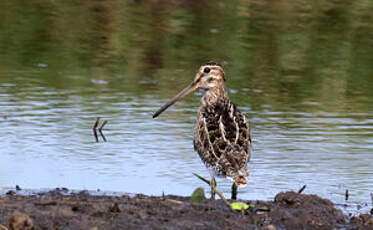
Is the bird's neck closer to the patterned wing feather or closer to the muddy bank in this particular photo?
the patterned wing feather

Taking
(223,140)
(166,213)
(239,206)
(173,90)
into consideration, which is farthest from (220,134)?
(173,90)

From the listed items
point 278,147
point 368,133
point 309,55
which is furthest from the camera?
point 309,55

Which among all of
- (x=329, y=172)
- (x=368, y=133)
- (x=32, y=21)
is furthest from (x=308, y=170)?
(x=32, y=21)

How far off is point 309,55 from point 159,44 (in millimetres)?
2400

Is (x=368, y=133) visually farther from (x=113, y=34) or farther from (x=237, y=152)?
(x=113, y=34)

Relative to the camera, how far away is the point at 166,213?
22.6ft

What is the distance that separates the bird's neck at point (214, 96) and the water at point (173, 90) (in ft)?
2.03

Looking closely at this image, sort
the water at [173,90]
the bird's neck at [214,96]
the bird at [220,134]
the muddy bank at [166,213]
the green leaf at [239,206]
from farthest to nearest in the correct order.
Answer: the bird's neck at [214,96], the water at [173,90], the bird at [220,134], the green leaf at [239,206], the muddy bank at [166,213]

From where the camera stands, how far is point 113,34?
16.1m

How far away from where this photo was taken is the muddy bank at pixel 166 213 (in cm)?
652

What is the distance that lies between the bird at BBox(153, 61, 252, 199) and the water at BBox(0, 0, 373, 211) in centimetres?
41

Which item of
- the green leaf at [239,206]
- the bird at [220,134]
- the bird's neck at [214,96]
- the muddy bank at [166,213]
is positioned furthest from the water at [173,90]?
the green leaf at [239,206]

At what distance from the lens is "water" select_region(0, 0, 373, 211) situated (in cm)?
873

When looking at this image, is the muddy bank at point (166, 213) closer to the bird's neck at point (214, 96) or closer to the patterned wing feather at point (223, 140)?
the patterned wing feather at point (223, 140)
